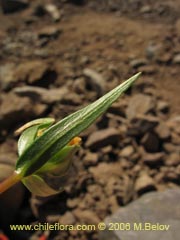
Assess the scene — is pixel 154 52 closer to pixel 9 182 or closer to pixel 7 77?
pixel 7 77

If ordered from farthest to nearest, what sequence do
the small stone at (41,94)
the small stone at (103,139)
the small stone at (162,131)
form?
1. the small stone at (41,94)
2. the small stone at (162,131)
3. the small stone at (103,139)

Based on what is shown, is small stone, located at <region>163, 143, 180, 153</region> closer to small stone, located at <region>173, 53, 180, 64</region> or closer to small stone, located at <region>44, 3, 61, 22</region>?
small stone, located at <region>173, 53, 180, 64</region>

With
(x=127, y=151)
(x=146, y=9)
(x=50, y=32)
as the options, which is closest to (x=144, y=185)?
(x=127, y=151)

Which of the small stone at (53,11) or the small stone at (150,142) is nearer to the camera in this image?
the small stone at (150,142)

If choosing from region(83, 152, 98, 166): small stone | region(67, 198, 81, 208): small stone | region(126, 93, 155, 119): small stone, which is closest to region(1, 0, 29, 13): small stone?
region(126, 93, 155, 119): small stone

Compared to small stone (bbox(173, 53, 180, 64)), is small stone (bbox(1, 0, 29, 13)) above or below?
above

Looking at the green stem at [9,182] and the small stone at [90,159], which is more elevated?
the green stem at [9,182]

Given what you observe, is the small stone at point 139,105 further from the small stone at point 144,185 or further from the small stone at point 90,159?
the small stone at point 144,185

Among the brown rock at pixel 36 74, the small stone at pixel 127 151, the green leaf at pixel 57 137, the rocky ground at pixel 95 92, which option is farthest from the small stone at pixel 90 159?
the green leaf at pixel 57 137
